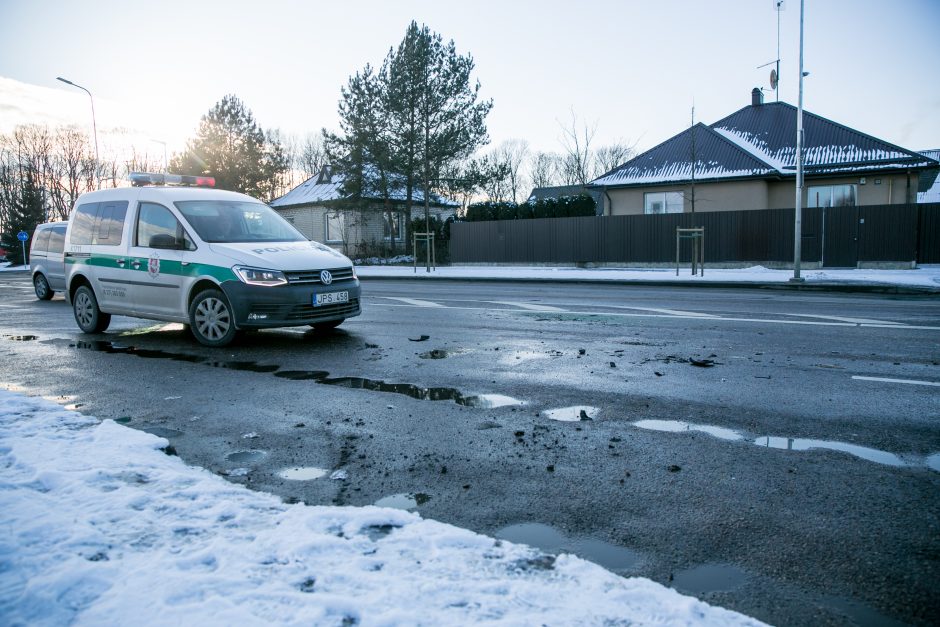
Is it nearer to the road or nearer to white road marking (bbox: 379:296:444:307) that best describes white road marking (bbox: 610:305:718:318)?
the road

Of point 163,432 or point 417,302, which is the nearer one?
point 163,432

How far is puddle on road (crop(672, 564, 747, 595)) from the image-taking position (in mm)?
2490

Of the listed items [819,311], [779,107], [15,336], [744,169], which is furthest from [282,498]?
[779,107]

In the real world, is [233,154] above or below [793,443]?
above

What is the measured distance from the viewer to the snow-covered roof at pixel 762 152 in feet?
89.4

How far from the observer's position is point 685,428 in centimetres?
460

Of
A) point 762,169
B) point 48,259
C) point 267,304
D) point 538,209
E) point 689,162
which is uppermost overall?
point 689,162

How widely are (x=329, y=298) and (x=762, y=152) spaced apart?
89.1 feet

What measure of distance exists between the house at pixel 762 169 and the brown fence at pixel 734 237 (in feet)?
7.64

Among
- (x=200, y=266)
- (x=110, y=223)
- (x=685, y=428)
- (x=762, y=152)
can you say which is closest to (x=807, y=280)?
(x=762, y=152)

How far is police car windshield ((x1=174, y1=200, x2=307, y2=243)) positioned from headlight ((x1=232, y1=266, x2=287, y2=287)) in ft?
2.32

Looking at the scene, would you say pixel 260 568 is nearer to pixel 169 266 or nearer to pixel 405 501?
pixel 405 501

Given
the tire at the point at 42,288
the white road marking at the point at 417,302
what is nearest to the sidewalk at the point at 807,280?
the white road marking at the point at 417,302

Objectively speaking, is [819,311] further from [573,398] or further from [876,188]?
[876,188]
